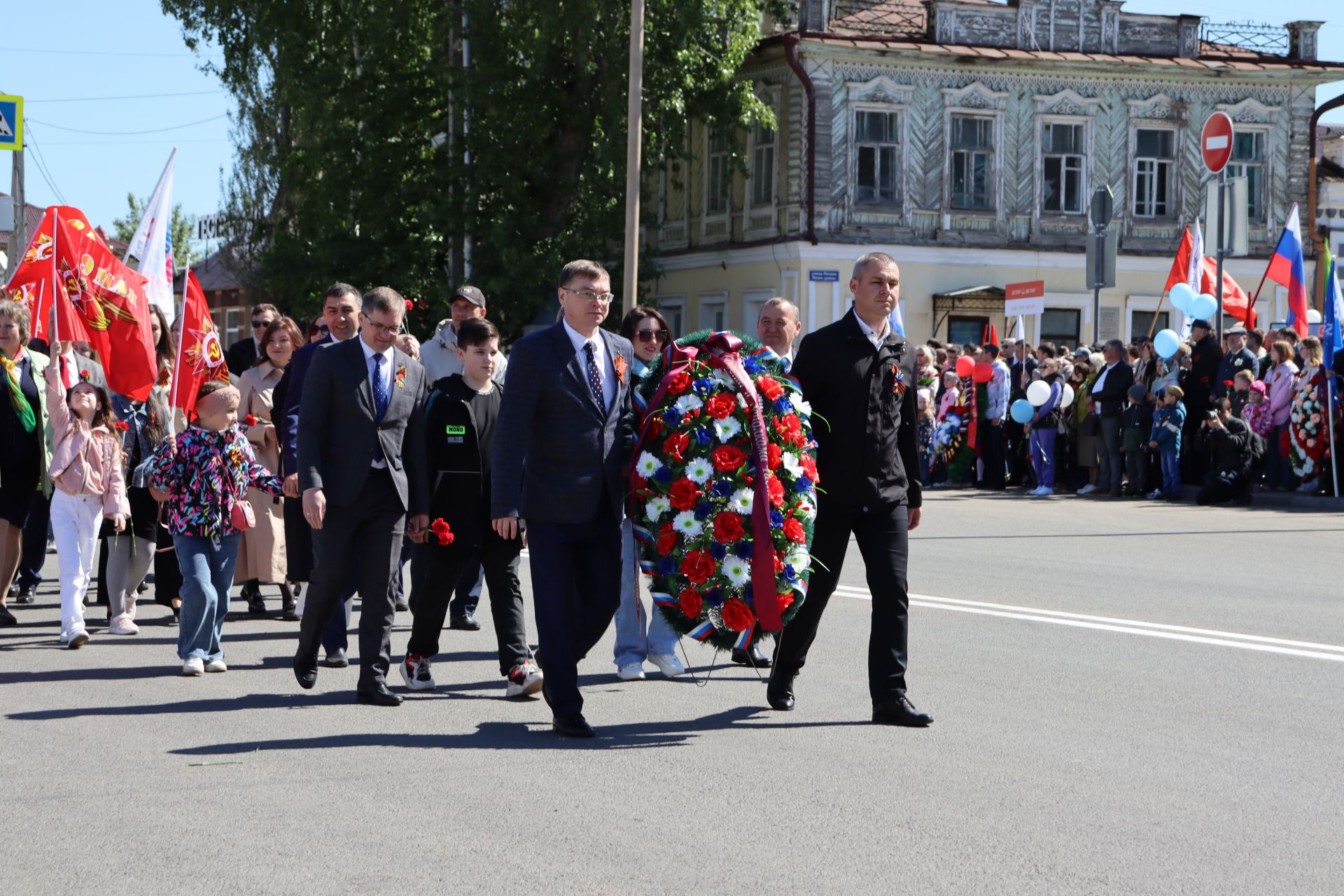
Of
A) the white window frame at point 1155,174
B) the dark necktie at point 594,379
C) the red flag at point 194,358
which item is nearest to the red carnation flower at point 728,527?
the dark necktie at point 594,379

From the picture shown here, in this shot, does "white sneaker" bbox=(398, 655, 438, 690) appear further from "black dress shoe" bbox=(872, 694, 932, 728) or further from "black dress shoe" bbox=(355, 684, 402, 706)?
"black dress shoe" bbox=(872, 694, 932, 728)

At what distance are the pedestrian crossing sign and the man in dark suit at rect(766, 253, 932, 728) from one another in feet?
66.4

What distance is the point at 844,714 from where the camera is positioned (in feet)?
26.0

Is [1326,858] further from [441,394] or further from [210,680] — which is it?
[210,680]

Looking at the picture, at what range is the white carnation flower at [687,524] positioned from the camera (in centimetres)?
747

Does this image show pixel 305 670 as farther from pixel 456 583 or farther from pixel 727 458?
pixel 727 458

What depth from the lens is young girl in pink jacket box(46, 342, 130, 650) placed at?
33.9 ft

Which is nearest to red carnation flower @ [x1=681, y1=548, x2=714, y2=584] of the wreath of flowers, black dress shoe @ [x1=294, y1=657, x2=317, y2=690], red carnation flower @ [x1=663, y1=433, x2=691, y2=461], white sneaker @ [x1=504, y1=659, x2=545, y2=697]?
the wreath of flowers

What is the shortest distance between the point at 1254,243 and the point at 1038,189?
5.36m

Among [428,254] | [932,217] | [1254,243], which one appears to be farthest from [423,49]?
[1254,243]

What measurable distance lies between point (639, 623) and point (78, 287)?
6.04 metres

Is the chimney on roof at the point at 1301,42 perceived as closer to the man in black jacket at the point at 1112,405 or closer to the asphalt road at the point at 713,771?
the man in black jacket at the point at 1112,405

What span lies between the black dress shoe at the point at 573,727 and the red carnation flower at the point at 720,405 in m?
1.39

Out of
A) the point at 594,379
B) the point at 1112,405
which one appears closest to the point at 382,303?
the point at 594,379
